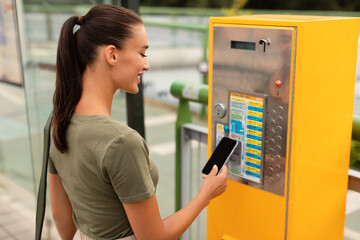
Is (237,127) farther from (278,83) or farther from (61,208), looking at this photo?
(61,208)

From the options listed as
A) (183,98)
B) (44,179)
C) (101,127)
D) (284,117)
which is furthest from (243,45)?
(44,179)

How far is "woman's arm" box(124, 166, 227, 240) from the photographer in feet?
5.13

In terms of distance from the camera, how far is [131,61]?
1.60 m

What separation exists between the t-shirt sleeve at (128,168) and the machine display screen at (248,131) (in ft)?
1.70

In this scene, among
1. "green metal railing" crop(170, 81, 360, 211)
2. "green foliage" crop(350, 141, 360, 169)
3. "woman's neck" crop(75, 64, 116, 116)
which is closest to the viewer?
"woman's neck" crop(75, 64, 116, 116)

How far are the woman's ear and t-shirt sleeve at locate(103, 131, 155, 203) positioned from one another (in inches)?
9.6

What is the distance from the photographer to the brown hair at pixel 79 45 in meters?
1.56

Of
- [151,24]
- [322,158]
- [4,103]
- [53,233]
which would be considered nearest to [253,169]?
[322,158]

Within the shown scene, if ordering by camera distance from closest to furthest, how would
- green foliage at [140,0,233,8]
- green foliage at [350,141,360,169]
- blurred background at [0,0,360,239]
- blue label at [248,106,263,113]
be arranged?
blue label at [248,106,263,113] → green foliage at [350,141,360,169] → blurred background at [0,0,360,239] → green foliage at [140,0,233,8]

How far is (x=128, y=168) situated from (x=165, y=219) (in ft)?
0.93

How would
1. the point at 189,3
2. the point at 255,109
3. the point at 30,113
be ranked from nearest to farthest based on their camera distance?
the point at 255,109 → the point at 30,113 → the point at 189,3

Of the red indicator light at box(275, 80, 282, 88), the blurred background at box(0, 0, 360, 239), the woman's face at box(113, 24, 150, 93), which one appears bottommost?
the blurred background at box(0, 0, 360, 239)

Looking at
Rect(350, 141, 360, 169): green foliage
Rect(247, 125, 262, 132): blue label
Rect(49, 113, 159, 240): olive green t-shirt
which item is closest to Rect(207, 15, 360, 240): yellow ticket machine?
Rect(247, 125, 262, 132): blue label

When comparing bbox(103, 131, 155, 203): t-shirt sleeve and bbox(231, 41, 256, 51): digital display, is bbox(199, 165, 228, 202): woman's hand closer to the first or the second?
bbox(103, 131, 155, 203): t-shirt sleeve
